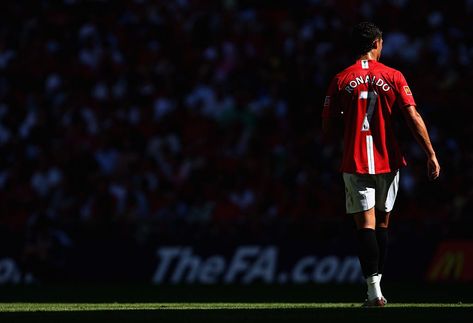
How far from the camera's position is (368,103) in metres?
8.23

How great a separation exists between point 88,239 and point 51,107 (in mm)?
3722

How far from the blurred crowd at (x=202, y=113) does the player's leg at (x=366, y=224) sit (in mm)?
6649

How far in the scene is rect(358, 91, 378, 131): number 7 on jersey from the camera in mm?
8227

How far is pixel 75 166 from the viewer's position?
1706 cm

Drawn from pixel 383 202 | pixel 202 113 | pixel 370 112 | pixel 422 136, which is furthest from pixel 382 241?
pixel 202 113

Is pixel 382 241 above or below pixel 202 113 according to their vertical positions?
above

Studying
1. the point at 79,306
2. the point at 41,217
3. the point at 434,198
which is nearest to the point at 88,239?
the point at 41,217

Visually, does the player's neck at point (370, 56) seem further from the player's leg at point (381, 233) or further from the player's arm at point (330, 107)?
the player's leg at point (381, 233)

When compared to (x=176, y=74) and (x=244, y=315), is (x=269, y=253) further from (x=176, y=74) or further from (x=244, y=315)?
(x=244, y=315)

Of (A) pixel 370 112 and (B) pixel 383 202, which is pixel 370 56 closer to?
(A) pixel 370 112

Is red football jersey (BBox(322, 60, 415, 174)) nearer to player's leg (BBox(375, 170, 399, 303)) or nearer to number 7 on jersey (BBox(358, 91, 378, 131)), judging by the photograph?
number 7 on jersey (BBox(358, 91, 378, 131))

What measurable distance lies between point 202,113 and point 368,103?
383 inches

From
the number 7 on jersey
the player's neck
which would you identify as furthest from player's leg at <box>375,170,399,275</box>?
the player's neck

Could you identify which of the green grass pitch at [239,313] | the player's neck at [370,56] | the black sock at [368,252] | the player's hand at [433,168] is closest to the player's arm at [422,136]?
the player's hand at [433,168]
